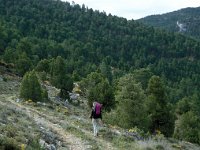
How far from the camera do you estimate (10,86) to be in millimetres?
59688

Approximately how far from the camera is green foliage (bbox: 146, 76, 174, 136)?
45.5 metres

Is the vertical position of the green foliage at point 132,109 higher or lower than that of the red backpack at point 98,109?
lower

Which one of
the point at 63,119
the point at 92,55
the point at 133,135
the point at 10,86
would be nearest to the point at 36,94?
the point at 10,86

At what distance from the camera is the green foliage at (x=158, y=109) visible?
45506 millimetres

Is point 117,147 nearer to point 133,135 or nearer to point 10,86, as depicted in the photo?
point 133,135

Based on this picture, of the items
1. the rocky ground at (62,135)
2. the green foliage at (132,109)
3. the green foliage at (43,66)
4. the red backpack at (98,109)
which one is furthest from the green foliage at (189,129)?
the green foliage at (43,66)

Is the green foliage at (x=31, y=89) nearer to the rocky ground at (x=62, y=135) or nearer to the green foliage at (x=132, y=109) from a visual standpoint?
the green foliage at (x=132, y=109)

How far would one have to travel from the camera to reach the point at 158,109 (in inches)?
1800

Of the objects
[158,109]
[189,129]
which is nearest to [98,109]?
[158,109]

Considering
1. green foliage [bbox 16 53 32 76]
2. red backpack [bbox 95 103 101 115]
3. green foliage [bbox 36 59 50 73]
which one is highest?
red backpack [bbox 95 103 101 115]

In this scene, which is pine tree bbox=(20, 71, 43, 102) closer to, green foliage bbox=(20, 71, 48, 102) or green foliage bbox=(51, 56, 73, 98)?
green foliage bbox=(20, 71, 48, 102)

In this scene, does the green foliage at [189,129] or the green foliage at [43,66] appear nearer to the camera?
the green foliage at [189,129]

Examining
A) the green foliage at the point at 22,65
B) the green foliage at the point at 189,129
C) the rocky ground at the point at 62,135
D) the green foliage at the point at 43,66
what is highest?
the rocky ground at the point at 62,135

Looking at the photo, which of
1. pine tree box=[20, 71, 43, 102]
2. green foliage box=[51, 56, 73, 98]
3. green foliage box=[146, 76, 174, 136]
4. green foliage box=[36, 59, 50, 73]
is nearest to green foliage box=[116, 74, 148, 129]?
green foliage box=[146, 76, 174, 136]
